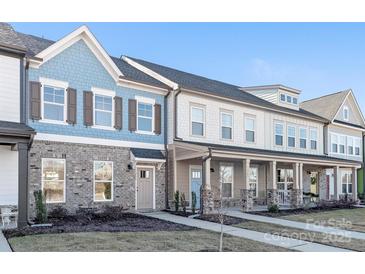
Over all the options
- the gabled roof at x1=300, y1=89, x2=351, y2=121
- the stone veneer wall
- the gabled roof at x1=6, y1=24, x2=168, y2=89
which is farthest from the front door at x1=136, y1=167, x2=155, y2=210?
the gabled roof at x1=300, y1=89, x2=351, y2=121

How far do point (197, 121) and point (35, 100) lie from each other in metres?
8.10

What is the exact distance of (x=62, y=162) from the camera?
49.3ft

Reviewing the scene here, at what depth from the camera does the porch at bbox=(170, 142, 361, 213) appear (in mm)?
17469

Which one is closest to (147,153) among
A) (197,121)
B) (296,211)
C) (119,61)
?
(197,121)

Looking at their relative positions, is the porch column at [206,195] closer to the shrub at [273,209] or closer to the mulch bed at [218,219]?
the mulch bed at [218,219]

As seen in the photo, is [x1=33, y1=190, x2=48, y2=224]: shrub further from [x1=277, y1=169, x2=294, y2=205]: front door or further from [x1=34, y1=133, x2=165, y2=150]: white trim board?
[x1=277, y1=169, x2=294, y2=205]: front door

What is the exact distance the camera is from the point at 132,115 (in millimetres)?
17359

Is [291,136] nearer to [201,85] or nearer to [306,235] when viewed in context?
[201,85]

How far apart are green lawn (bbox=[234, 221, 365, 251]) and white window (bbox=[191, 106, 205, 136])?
19.8 feet

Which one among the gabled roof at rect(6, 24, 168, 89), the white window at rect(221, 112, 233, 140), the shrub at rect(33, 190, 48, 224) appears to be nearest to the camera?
the shrub at rect(33, 190, 48, 224)

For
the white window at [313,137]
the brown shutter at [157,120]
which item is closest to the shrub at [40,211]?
the brown shutter at [157,120]

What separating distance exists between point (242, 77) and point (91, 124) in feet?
49.8

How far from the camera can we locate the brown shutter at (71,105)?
1525cm
